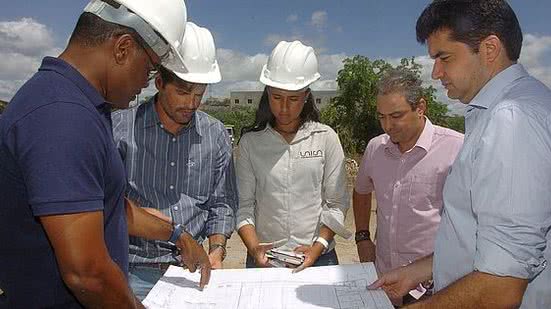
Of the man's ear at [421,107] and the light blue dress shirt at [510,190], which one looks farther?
the man's ear at [421,107]

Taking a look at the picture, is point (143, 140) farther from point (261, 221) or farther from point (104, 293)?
point (104, 293)

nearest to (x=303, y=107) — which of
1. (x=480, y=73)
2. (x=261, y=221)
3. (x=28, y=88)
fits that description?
(x=261, y=221)

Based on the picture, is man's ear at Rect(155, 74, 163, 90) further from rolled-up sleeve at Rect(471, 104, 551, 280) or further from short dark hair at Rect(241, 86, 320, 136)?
rolled-up sleeve at Rect(471, 104, 551, 280)

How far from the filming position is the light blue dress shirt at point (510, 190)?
1.50 meters

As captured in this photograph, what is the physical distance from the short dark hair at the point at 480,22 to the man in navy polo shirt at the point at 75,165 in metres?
0.93

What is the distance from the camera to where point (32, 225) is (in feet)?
4.76

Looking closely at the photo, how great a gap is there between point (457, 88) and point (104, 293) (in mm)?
1325

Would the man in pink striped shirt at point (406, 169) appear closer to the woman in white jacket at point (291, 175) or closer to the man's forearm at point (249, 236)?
the woman in white jacket at point (291, 175)

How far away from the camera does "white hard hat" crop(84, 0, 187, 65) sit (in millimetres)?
1567

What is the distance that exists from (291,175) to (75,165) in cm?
186

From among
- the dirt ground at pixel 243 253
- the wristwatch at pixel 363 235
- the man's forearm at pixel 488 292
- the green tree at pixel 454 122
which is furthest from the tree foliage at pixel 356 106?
the man's forearm at pixel 488 292

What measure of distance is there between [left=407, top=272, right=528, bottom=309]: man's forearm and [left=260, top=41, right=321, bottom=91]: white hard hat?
175 centimetres

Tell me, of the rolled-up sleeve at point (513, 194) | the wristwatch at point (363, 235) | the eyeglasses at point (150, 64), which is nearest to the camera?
the rolled-up sleeve at point (513, 194)

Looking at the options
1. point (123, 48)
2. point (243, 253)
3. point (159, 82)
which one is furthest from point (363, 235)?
point (243, 253)
